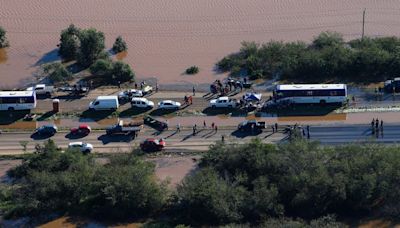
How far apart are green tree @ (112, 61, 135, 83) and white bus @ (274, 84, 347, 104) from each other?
12.3 m

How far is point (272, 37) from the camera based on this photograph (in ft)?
249

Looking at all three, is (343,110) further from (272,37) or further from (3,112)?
(3,112)

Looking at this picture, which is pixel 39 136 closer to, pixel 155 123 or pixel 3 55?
pixel 155 123

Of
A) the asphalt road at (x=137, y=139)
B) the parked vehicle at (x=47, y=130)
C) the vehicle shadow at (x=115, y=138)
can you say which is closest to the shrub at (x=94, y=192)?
the asphalt road at (x=137, y=139)

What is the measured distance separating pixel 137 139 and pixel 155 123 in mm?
2272

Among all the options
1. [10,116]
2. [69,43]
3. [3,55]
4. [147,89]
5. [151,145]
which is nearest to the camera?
[151,145]

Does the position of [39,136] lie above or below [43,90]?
below

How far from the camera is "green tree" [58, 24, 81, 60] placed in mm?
71688

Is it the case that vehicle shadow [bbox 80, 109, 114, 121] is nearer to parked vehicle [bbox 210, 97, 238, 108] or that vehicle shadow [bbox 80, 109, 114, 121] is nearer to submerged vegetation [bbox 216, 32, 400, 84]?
parked vehicle [bbox 210, 97, 238, 108]

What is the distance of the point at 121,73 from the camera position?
67.2 meters

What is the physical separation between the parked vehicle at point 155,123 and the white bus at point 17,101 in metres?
8.32

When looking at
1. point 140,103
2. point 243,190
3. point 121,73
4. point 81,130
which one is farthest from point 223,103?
point 243,190

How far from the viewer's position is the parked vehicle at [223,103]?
202ft

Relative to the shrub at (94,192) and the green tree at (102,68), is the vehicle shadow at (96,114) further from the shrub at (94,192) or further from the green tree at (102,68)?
the shrub at (94,192)
